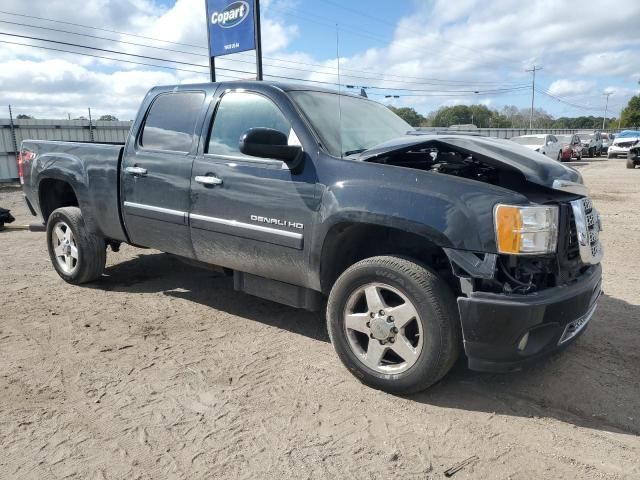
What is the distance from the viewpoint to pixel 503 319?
9.22 ft

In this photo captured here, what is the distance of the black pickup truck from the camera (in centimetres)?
289

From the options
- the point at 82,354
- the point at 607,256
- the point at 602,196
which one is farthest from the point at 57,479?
the point at 602,196

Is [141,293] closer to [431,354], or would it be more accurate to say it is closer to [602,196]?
[431,354]

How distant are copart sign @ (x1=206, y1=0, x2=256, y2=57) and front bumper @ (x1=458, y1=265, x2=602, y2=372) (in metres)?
12.3

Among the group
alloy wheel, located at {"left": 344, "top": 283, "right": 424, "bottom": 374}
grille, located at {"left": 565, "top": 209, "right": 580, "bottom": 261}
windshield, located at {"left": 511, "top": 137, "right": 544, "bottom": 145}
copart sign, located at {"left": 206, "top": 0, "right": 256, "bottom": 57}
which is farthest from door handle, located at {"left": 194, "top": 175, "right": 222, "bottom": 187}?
windshield, located at {"left": 511, "top": 137, "right": 544, "bottom": 145}

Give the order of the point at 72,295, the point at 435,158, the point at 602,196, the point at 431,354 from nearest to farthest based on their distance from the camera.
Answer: the point at 431,354 → the point at 435,158 → the point at 72,295 → the point at 602,196

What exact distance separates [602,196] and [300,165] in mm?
12142

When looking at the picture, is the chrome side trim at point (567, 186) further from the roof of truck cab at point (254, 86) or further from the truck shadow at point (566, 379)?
the roof of truck cab at point (254, 86)

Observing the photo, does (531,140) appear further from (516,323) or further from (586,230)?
(516,323)

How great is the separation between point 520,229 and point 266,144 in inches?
63.7

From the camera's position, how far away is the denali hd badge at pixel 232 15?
13812 mm

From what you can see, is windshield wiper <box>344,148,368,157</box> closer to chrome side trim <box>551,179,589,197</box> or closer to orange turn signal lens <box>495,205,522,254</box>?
orange turn signal lens <box>495,205,522,254</box>

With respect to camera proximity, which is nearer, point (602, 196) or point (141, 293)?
point (141, 293)

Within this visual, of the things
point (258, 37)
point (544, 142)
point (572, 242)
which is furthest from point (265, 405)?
point (544, 142)
